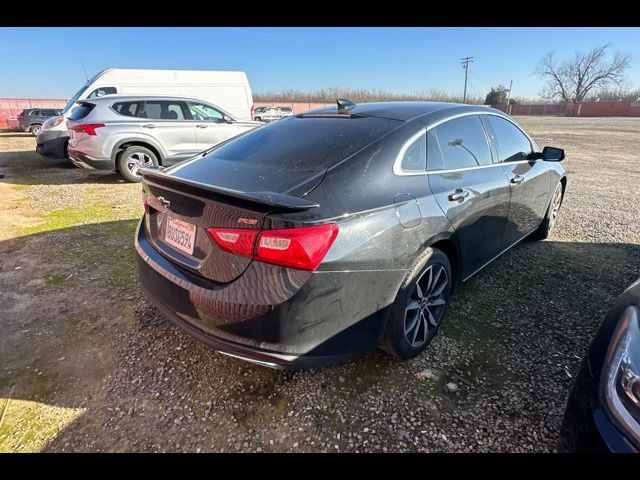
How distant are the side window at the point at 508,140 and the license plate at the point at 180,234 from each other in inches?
103

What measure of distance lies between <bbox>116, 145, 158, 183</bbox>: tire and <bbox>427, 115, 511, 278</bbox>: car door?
6.59 m

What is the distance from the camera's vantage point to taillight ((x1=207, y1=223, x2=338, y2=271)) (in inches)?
63.6

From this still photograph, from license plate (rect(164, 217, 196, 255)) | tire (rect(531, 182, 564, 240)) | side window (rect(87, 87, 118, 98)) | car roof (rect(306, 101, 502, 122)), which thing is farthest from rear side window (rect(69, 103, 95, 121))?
tire (rect(531, 182, 564, 240))

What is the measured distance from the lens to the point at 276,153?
231cm

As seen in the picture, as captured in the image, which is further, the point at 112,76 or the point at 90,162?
the point at 112,76

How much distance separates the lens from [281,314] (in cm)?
167

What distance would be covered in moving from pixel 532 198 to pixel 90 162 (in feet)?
25.0

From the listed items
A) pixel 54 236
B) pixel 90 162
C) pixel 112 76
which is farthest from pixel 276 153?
pixel 112 76

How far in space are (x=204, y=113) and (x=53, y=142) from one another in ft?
12.4

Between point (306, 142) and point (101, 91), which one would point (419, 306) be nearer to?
point (306, 142)

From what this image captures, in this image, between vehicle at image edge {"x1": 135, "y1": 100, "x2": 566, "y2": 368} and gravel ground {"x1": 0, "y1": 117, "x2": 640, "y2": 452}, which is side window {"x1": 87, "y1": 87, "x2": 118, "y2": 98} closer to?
gravel ground {"x1": 0, "y1": 117, "x2": 640, "y2": 452}

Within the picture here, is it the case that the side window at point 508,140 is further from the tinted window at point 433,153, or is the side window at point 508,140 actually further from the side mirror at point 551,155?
the tinted window at point 433,153
